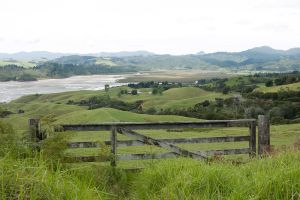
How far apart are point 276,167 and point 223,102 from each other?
103 m

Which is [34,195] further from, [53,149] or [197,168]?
[53,149]

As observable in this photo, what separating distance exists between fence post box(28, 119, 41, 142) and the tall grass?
3093mm

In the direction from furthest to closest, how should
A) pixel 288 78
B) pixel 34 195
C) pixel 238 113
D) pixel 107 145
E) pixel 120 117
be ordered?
pixel 288 78 < pixel 238 113 < pixel 120 117 < pixel 107 145 < pixel 34 195

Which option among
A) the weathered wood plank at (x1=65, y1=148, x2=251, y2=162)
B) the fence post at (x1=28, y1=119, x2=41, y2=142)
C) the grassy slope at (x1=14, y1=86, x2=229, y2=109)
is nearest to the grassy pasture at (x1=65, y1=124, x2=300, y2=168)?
the weathered wood plank at (x1=65, y1=148, x2=251, y2=162)

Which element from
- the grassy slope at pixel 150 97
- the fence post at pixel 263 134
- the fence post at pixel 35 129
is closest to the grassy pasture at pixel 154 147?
the fence post at pixel 263 134

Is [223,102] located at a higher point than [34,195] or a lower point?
lower

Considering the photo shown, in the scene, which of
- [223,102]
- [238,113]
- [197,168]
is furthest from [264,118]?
[223,102]

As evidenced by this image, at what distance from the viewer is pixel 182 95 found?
155500 mm

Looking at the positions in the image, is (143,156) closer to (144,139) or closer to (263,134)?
(144,139)

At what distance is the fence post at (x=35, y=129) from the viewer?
32.1ft

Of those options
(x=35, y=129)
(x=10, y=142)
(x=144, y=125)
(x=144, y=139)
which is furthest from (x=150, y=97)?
(x=10, y=142)

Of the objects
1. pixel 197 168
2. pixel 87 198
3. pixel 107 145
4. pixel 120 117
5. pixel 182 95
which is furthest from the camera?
pixel 182 95

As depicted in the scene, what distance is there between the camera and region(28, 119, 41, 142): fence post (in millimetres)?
9773

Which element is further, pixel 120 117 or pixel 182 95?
pixel 182 95
